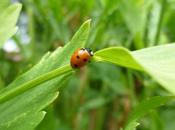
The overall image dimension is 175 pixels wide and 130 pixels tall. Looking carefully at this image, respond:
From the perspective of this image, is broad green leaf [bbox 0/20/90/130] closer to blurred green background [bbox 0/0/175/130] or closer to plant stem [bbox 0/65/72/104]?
plant stem [bbox 0/65/72/104]

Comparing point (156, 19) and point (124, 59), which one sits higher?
point (124, 59)

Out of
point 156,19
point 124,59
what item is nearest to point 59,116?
point 156,19

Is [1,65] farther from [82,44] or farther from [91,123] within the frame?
[82,44]

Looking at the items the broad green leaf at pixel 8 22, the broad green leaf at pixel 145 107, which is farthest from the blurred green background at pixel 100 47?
the broad green leaf at pixel 145 107

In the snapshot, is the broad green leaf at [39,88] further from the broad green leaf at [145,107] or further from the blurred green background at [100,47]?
the blurred green background at [100,47]

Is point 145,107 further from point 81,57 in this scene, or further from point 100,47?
point 100,47

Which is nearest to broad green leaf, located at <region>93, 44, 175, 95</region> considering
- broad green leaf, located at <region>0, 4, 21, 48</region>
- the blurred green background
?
broad green leaf, located at <region>0, 4, 21, 48</region>
